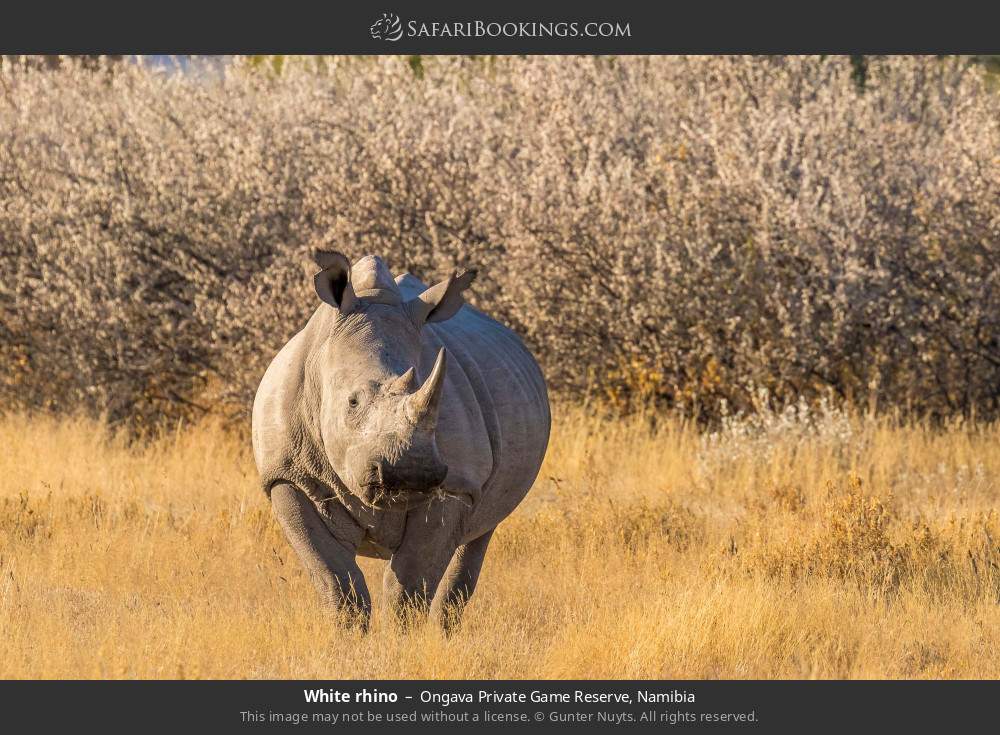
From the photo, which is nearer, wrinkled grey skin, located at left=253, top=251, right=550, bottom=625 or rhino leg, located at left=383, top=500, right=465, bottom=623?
wrinkled grey skin, located at left=253, top=251, right=550, bottom=625

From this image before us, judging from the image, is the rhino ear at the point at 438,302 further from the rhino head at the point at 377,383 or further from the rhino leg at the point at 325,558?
the rhino leg at the point at 325,558

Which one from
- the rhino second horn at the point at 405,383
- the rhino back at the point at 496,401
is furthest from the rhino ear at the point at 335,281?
the rhino second horn at the point at 405,383

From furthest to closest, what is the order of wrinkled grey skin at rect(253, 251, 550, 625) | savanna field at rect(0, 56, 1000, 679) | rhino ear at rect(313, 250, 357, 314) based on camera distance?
1. savanna field at rect(0, 56, 1000, 679)
2. rhino ear at rect(313, 250, 357, 314)
3. wrinkled grey skin at rect(253, 251, 550, 625)

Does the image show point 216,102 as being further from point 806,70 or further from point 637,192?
point 806,70

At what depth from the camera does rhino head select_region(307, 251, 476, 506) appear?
483 cm

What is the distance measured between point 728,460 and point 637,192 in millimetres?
2345

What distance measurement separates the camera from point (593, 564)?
7.60 meters

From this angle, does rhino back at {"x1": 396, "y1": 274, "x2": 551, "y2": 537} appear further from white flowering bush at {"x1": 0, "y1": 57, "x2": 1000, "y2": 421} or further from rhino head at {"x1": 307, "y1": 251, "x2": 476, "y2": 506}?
white flowering bush at {"x1": 0, "y1": 57, "x2": 1000, "y2": 421}

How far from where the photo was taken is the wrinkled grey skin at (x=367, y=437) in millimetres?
5184

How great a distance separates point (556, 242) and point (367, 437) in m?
6.46

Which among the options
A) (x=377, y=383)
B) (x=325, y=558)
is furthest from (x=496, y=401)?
(x=377, y=383)

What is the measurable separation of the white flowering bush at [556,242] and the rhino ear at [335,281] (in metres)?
5.57

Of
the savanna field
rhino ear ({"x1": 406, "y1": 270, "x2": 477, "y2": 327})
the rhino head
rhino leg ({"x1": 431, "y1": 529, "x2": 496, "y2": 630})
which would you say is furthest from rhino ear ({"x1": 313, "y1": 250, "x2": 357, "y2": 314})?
the savanna field

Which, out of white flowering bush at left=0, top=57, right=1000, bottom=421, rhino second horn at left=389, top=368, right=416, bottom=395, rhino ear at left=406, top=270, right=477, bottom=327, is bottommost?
rhino second horn at left=389, top=368, right=416, bottom=395
